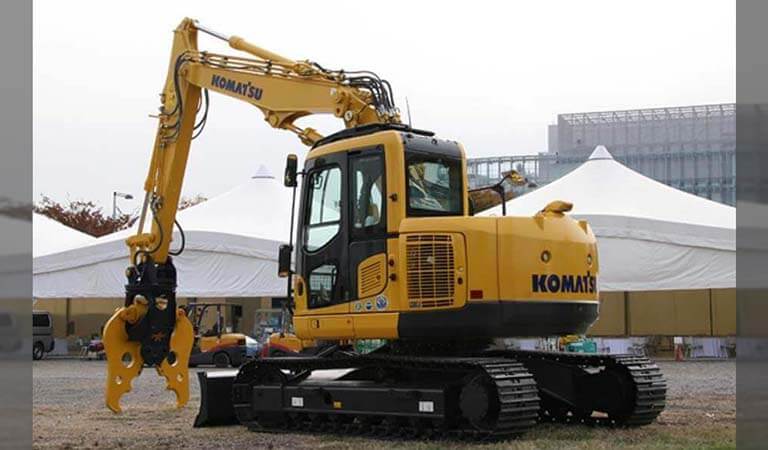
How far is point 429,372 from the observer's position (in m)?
11.1

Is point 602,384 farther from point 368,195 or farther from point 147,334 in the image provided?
point 147,334

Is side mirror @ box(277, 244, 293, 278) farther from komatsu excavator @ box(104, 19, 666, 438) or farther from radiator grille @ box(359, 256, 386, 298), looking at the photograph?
radiator grille @ box(359, 256, 386, 298)

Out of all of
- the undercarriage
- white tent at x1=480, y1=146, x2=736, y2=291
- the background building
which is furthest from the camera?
the background building

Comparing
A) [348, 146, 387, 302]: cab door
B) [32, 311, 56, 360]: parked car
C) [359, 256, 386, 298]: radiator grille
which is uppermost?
[348, 146, 387, 302]: cab door

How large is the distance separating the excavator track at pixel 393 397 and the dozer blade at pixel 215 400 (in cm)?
34

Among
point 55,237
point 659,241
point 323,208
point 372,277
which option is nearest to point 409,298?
point 372,277

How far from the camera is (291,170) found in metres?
11.8

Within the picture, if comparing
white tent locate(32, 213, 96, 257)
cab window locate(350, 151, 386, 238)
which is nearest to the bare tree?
white tent locate(32, 213, 96, 257)

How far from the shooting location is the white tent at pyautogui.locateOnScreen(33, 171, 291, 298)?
112ft

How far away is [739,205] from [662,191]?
31.8 metres

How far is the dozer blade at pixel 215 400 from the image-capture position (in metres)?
13.0

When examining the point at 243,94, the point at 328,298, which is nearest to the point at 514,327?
the point at 328,298

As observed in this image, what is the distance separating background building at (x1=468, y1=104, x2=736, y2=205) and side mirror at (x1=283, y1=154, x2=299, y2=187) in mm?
36305

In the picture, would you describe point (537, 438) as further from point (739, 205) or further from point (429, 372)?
point (739, 205)
